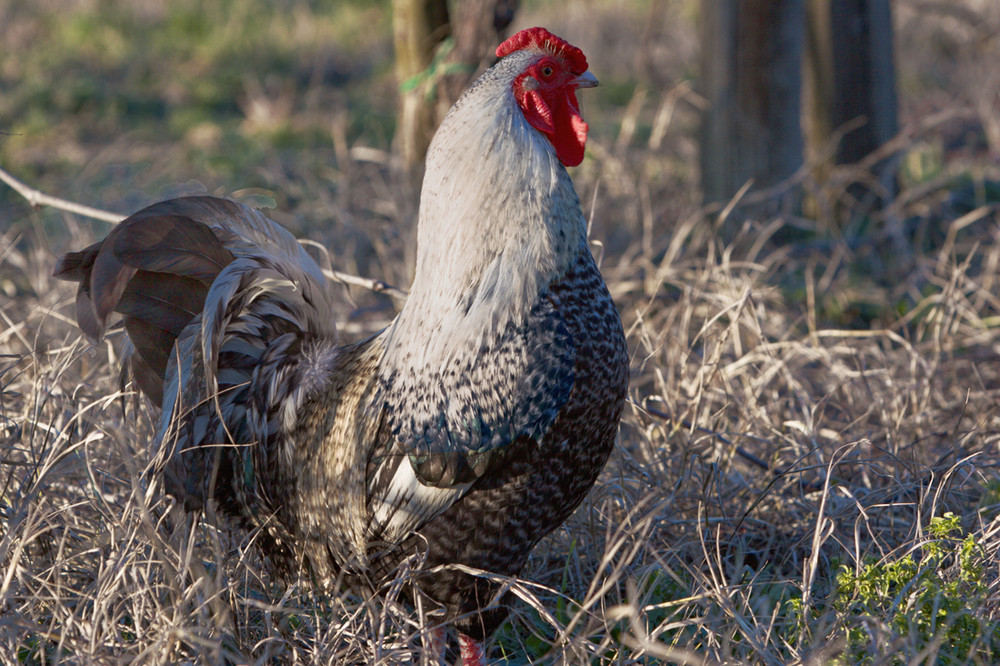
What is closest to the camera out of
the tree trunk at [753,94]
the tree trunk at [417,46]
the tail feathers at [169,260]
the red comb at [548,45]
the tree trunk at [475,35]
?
the red comb at [548,45]

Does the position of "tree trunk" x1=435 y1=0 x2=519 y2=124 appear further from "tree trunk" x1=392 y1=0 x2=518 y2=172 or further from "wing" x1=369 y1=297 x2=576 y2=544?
"wing" x1=369 y1=297 x2=576 y2=544

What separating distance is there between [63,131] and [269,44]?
3376 mm

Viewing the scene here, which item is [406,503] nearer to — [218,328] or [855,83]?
[218,328]

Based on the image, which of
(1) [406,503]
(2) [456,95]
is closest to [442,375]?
(1) [406,503]

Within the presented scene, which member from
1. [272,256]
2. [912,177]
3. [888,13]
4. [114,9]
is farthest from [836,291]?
[114,9]

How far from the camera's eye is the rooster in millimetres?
2125

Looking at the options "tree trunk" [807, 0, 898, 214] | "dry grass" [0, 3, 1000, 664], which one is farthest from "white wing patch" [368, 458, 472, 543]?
"tree trunk" [807, 0, 898, 214]

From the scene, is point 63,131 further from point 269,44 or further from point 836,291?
point 836,291

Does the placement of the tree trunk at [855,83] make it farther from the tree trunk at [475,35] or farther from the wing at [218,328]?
the wing at [218,328]

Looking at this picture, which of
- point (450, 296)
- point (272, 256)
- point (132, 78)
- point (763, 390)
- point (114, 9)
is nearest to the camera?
point (450, 296)

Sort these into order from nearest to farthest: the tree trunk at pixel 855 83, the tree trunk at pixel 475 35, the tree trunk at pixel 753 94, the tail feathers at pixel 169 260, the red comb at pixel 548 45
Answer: the red comb at pixel 548 45, the tail feathers at pixel 169 260, the tree trunk at pixel 475 35, the tree trunk at pixel 753 94, the tree trunk at pixel 855 83

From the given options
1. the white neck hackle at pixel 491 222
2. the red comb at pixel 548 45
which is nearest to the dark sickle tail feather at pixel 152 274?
the white neck hackle at pixel 491 222

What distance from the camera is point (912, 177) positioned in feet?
21.2

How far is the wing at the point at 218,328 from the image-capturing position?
2.46 meters
